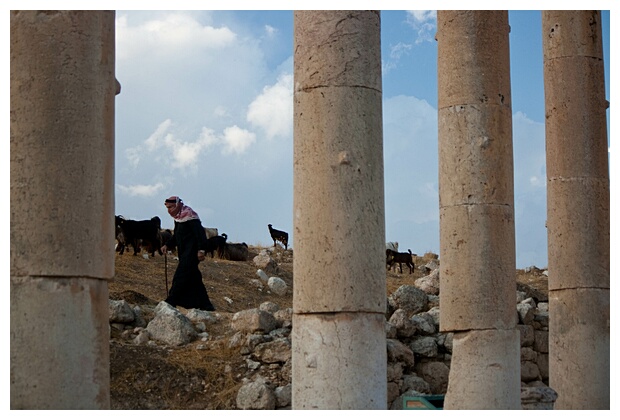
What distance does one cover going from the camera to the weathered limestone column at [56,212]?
9062 mm

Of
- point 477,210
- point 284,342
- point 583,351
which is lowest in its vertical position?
point 583,351

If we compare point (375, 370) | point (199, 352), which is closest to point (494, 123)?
point (375, 370)

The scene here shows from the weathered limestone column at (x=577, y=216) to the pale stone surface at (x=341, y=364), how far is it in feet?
20.2

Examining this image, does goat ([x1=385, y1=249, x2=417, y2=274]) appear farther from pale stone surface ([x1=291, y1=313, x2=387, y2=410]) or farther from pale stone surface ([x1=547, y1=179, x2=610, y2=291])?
pale stone surface ([x1=291, y1=313, x2=387, y2=410])

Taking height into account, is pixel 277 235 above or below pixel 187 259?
→ above

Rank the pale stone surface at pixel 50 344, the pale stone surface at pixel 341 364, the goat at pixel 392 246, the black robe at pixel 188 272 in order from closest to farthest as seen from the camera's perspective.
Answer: the pale stone surface at pixel 50 344 → the pale stone surface at pixel 341 364 → the black robe at pixel 188 272 → the goat at pixel 392 246

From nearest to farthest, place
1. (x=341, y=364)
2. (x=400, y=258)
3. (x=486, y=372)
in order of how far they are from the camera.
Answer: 1. (x=341, y=364)
2. (x=486, y=372)
3. (x=400, y=258)

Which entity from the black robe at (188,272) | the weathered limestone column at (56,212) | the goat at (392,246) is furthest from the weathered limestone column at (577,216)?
the goat at (392,246)

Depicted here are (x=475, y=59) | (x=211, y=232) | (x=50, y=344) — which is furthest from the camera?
(x=211, y=232)

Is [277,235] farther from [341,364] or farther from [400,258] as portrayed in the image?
[341,364]

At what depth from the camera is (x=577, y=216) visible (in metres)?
16.3

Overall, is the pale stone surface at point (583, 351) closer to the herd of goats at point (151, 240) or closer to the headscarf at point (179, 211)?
the herd of goats at point (151, 240)

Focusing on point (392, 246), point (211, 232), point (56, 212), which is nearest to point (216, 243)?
point (211, 232)

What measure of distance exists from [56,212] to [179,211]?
10933 mm
